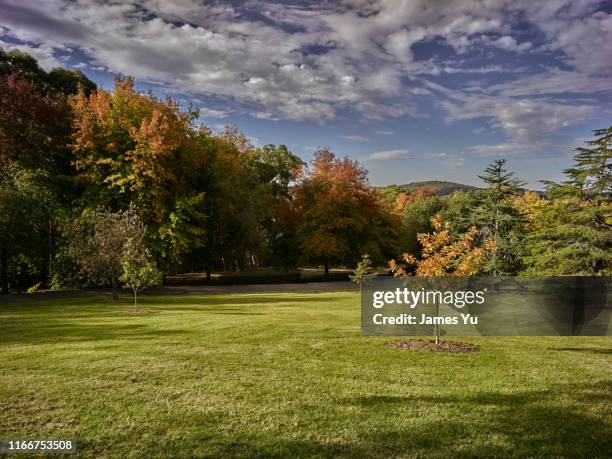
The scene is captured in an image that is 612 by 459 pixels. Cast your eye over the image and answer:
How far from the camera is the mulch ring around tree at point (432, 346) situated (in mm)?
9879

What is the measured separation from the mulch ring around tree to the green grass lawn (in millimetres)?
373

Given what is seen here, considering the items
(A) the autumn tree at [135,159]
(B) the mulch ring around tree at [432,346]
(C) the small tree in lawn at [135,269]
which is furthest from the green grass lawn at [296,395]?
(A) the autumn tree at [135,159]

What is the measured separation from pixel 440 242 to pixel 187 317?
915 cm

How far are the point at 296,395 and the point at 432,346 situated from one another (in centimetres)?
462

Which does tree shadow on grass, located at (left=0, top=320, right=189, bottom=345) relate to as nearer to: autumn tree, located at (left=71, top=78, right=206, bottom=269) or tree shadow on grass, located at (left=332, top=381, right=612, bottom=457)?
tree shadow on grass, located at (left=332, top=381, right=612, bottom=457)

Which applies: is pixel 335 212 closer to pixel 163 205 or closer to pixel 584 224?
pixel 163 205

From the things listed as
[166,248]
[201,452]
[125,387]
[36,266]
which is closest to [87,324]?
[125,387]

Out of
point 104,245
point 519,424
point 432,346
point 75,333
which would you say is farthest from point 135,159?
point 519,424

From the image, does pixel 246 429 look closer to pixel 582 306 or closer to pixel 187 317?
pixel 187 317

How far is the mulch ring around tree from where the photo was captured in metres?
9.88

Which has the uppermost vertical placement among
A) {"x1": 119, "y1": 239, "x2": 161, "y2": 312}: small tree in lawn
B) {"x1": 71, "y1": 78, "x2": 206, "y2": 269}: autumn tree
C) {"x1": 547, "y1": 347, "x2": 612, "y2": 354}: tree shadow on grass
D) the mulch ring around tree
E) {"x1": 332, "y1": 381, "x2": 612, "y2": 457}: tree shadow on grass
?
{"x1": 71, "y1": 78, "x2": 206, "y2": 269}: autumn tree

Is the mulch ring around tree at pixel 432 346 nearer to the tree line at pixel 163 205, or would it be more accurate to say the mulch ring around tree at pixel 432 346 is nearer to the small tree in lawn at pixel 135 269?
the tree line at pixel 163 205

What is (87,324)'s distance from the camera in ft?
43.2

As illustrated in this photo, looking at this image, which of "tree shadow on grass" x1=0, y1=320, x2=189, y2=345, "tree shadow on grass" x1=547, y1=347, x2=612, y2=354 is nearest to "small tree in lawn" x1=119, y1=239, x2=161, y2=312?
"tree shadow on grass" x1=0, y1=320, x2=189, y2=345
